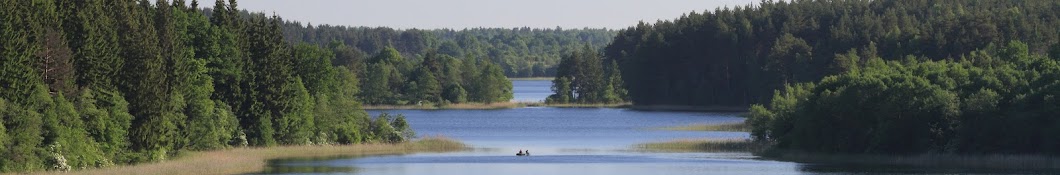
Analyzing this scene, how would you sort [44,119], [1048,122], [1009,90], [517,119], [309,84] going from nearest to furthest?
[44,119]
[1048,122]
[1009,90]
[309,84]
[517,119]

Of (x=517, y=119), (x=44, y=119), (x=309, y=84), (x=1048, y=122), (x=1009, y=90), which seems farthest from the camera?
(x=517, y=119)

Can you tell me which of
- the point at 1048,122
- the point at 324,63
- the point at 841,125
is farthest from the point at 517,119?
the point at 1048,122

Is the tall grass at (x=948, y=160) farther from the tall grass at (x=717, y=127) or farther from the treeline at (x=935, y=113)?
the tall grass at (x=717, y=127)

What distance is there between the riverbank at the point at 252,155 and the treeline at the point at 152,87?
974mm

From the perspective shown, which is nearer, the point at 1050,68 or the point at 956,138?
the point at 956,138

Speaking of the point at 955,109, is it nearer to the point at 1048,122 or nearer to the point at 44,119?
the point at 1048,122

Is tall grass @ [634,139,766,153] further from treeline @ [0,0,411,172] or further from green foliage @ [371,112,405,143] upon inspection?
treeline @ [0,0,411,172]

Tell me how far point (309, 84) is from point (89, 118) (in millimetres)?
36687

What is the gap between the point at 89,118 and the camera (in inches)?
2822

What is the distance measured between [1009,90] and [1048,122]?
6.26m

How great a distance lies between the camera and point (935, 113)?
83188mm

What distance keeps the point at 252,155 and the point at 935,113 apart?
31.6 m

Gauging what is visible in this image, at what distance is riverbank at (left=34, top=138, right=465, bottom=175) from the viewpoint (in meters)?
72.9

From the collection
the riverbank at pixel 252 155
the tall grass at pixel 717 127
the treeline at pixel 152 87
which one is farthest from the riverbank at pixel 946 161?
the tall grass at pixel 717 127
